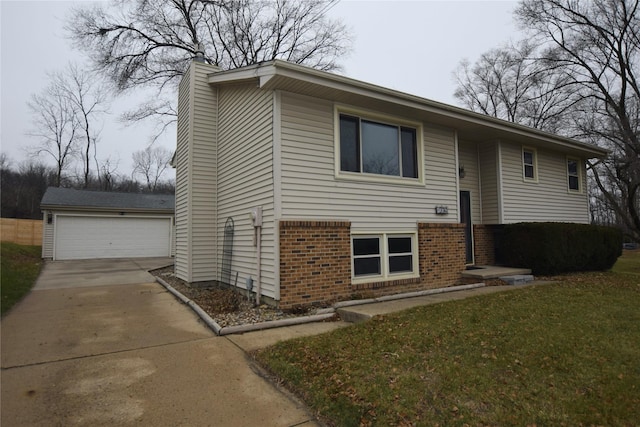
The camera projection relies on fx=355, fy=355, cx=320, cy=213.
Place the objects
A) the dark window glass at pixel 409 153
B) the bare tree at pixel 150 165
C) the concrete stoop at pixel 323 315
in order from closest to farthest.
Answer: the concrete stoop at pixel 323 315 < the dark window glass at pixel 409 153 < the bare tree at pixel 150 165

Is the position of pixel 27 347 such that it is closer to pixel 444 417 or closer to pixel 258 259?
pixel 258 259

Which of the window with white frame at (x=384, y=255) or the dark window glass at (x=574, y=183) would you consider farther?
the dark window glass at (x=574, y=183)

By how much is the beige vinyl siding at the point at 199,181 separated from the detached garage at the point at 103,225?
433 inches

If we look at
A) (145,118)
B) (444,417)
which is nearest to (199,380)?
(444,417)

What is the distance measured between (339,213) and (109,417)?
4849 mm

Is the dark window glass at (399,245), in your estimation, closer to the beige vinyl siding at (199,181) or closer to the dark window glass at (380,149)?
the dark window glass at (380,149)

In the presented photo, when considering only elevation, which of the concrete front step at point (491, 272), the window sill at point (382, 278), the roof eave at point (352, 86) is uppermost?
the roof eave at point (352, 86)

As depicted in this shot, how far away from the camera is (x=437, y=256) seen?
8.32 meters

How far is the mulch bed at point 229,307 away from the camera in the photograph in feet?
19.1

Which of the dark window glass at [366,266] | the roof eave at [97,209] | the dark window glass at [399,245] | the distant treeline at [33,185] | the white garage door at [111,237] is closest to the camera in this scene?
the dark window glass at [366,266]

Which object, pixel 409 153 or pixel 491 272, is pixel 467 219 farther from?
pixel 409 153

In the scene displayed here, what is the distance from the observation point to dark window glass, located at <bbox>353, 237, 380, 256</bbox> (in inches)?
285

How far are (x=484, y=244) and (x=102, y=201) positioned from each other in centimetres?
1841

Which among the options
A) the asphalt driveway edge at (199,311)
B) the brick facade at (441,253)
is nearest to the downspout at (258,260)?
the asphalt driveway edge at (199,311)
